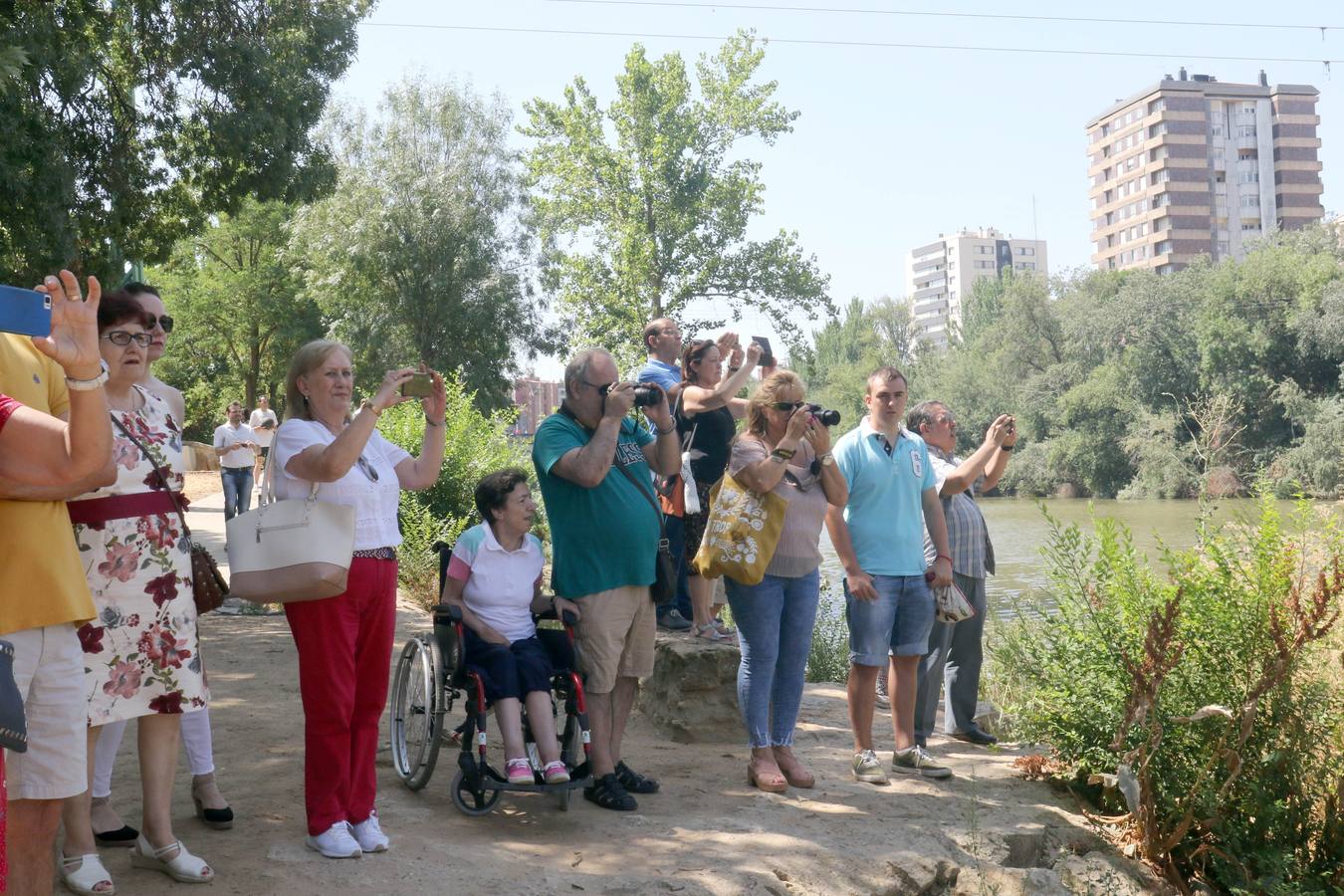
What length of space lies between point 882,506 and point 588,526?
5.04 ft

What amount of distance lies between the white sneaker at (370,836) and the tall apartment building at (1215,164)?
→ 106 m

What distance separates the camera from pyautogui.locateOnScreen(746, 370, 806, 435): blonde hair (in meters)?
5.35

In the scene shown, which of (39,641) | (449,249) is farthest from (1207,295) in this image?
(39,641)

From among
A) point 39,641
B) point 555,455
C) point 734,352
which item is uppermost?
point 734,352

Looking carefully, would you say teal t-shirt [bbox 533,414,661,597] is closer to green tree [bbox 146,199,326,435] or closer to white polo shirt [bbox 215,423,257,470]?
white polo shirt [bbox 215,423,257,470]

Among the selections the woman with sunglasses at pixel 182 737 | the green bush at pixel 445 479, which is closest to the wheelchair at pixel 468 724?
the woman with sunglasses at pixel 182 737

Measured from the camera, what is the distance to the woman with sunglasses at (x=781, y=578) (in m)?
5.29

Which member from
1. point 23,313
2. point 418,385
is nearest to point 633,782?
point 418,385

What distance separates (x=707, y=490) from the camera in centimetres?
682

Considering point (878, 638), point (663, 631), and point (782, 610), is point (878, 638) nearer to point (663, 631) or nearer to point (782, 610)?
point (782, 610)

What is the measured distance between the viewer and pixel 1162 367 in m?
46.6

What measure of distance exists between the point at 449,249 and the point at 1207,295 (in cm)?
2752

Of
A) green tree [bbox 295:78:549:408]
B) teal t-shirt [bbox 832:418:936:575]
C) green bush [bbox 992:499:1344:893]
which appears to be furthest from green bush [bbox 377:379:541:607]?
green tree [bbox 295:78:549:408]

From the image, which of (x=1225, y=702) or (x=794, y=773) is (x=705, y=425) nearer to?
(x=794, y=773)
